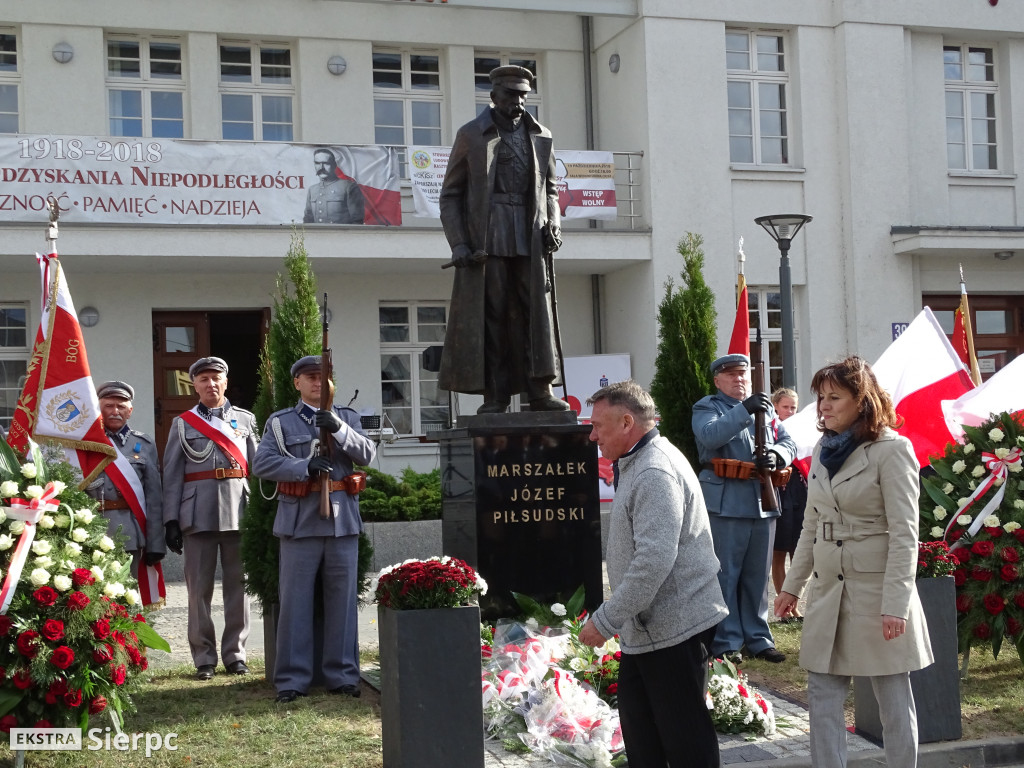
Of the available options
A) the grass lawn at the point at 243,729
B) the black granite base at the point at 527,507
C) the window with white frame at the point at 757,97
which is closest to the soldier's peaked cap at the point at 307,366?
the black granite base at the point at 527,507

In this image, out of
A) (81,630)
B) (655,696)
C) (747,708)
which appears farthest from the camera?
(747,708)

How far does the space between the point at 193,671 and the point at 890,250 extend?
46.8 ft

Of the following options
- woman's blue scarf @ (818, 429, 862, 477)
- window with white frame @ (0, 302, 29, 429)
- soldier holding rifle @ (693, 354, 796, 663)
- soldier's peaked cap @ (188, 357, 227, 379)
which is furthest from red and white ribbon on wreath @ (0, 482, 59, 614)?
window with white frame @ (0, 302, 29, 429)

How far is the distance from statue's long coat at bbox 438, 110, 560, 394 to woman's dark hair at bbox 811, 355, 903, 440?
285 centimetres

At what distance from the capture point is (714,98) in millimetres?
18750

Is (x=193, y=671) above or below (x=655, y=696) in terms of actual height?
below

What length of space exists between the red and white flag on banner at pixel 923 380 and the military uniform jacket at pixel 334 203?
379 inches

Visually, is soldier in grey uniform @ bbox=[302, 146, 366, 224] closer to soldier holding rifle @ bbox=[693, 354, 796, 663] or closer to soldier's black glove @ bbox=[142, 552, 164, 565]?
soldier's black glove @ bbox=[142, 552, 164, 565]

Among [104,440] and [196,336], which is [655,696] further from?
[196,336]

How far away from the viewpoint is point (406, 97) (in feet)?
63.1

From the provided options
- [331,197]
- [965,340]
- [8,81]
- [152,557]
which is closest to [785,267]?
[965,340]

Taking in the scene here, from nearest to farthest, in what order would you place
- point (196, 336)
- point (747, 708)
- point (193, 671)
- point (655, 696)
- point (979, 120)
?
1. point (655, 696)
2. point (747, 708)
3. point (193, 671)
4. point (196, 336)
5. point (979, 120)

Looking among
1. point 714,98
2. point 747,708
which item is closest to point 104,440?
point 747,708

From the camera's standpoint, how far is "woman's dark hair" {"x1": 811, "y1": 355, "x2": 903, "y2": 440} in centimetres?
492
